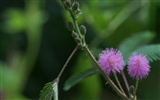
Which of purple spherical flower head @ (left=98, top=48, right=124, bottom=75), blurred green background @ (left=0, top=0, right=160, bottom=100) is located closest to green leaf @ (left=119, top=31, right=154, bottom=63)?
blurred green background @ (left=0, top=0, right=160, bottom=100)

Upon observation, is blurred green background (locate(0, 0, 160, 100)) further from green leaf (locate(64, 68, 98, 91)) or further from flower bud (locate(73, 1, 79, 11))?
flower bud (locate(73, 1, 79, 11))

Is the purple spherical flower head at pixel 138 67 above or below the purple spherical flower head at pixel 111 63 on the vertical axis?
below

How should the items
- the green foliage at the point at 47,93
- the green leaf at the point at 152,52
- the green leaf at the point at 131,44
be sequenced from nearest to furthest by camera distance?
the green foliage at the point at 47,93
the green leaf at the point at 152,52
the green leaf at the point at 131,44

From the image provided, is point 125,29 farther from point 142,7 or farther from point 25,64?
point 25,64

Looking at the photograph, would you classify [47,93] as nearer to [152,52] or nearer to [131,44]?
[152,52]

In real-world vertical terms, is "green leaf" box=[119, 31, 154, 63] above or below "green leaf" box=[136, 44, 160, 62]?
below

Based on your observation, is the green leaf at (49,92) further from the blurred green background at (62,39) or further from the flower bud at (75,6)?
the blurred green background at (62,39)

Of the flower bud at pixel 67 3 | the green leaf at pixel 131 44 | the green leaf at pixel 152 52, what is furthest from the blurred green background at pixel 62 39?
the flower bud at pixel 67 3
